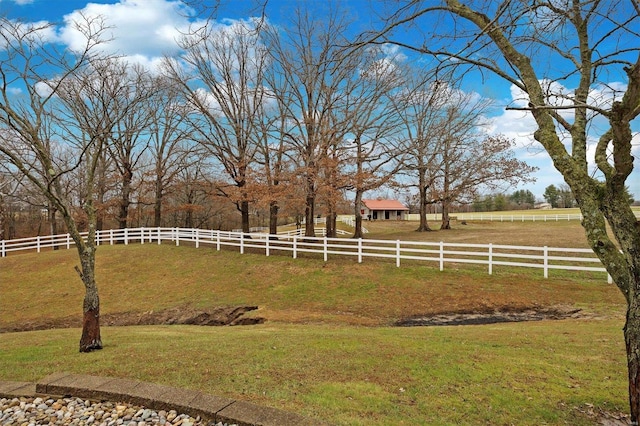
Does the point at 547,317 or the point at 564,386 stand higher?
the point at 564,386

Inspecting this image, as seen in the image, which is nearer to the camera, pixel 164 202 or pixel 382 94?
pixel 382 94

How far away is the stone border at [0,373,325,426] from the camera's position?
9.57 ft

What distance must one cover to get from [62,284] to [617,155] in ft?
59.4

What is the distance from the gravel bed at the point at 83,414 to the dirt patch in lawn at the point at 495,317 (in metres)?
6.88

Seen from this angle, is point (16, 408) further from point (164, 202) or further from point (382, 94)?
point (164, 202)

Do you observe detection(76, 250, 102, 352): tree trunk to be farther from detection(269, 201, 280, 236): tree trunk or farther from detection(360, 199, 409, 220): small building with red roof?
detection(360, 199, 409, 220): small building with red roof

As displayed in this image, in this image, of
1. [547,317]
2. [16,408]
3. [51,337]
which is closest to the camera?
[16,408]

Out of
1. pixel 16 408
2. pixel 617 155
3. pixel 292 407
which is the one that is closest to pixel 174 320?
pixel 16 408

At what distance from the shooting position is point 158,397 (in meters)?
3.34

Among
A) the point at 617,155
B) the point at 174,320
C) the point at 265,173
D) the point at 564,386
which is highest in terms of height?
the point at 265,173

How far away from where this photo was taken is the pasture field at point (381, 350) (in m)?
3.43

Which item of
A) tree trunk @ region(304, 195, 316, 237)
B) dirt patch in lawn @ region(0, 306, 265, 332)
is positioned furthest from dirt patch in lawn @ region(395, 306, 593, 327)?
tree trunk @ region(304, 195, 316, 237)

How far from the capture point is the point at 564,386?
12.7 ft

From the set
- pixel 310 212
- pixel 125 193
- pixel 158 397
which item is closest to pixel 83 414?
pixel 158 397
